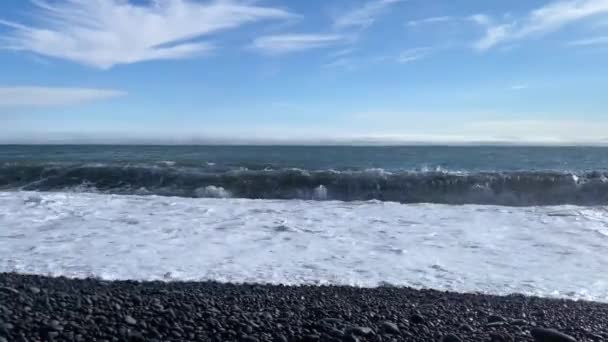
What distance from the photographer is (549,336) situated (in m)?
4.27

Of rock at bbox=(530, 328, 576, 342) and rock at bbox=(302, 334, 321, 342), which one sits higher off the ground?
rock at bbox=(302, 334, 321, 342)

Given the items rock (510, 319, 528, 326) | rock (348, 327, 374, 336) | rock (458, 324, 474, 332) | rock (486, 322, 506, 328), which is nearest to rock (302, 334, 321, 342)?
rock (348, 327, 374, 336)

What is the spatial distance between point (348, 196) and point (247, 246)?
27.9ft

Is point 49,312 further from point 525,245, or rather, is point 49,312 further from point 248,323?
point 525,245

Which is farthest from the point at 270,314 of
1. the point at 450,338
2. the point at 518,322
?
the point at 518,322

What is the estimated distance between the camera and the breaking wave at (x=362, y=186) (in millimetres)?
15945

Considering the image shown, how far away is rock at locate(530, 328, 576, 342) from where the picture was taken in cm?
422

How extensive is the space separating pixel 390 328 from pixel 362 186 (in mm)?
12779

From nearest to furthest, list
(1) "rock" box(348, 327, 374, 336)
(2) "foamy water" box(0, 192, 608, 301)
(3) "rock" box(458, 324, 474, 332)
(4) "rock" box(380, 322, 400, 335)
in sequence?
(1) "rock" box(348, 327, 374, 336)
(4) "rock" box(380, 322, 400, 335)
(3) "rock" box(458, 324, 474, 332)
(2) "foamy water" box(0, 192, 608, 301)

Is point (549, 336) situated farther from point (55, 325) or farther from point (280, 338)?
point (55, 325)

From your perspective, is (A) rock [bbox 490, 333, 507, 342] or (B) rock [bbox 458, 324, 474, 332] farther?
(B) rock [bbox 458, 324, 474, 332]

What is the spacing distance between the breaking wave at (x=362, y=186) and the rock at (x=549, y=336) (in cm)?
1038

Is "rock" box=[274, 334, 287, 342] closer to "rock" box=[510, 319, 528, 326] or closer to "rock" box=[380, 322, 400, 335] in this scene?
"rock" box=[380, 322, 400, 335]

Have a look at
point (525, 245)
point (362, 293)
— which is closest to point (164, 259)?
point (362, 293)
